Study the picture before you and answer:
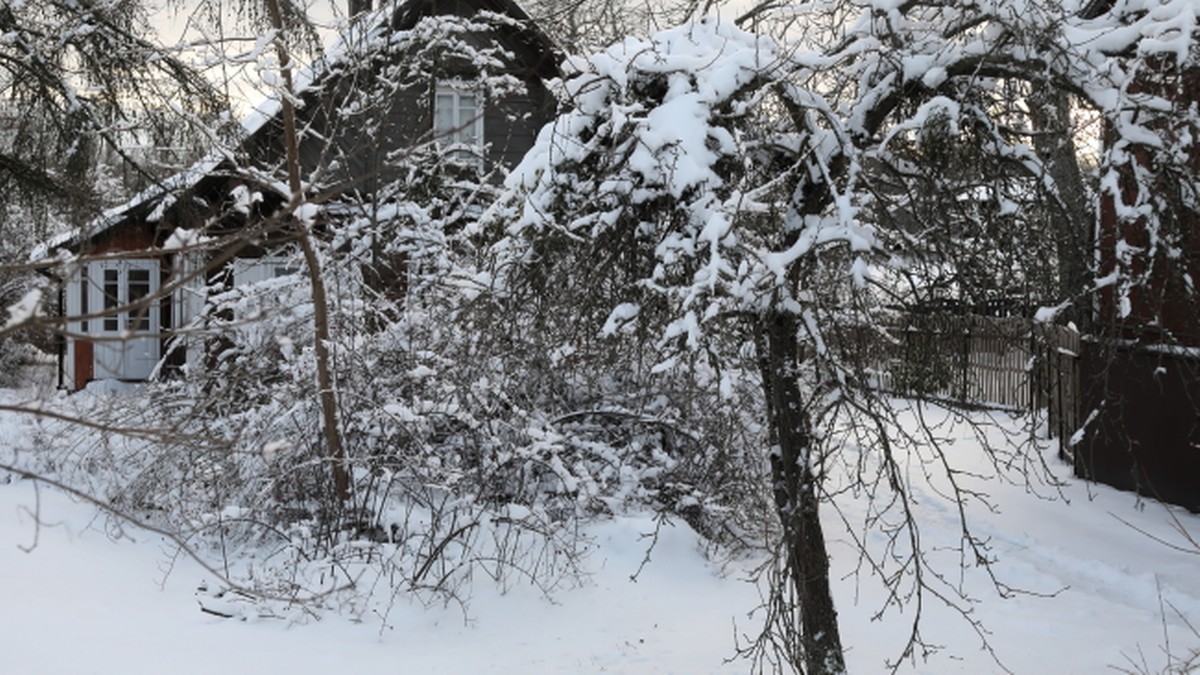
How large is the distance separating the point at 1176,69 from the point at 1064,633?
459 centimetres

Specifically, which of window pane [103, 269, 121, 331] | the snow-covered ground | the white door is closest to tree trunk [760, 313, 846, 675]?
the snow-covered ground

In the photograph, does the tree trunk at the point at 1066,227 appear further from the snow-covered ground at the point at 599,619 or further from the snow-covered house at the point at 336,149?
the snow-covered house at the point at 336,149

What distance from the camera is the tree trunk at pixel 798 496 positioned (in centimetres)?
538

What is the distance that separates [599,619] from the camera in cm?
839

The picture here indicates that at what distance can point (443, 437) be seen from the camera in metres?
9.67

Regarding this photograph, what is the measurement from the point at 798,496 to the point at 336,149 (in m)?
10.4

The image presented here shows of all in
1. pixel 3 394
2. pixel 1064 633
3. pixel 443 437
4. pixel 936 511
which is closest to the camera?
pixel 1064 633

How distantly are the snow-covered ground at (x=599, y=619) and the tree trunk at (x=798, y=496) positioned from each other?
1351 millimetres

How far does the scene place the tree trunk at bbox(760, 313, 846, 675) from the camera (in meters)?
5.38

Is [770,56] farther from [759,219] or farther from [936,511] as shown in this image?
[936,511]

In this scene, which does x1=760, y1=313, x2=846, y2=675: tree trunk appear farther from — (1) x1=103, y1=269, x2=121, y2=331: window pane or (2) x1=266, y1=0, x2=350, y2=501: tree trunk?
(1) x1=103, y1=269, x2=121, y2=331: window pane

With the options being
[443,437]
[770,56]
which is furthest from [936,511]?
[770,56]

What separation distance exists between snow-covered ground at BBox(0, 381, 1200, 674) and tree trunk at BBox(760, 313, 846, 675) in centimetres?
135

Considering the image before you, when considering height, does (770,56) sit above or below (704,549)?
above
